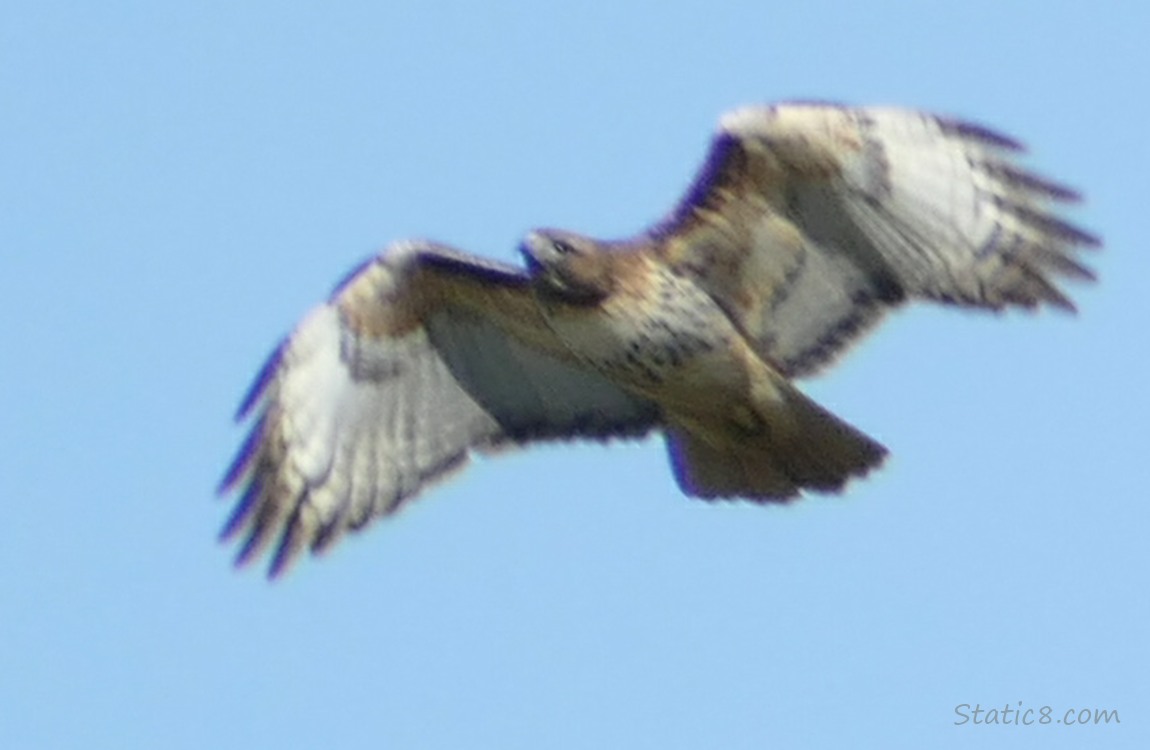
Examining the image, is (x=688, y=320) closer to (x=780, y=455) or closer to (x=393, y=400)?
Result: (x=780, y=455)

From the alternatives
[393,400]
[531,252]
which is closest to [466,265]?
[531,252]

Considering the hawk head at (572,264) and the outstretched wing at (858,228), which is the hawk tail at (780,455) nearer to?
the outstretched wing at (858,228)

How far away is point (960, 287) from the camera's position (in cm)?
819

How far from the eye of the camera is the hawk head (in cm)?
779

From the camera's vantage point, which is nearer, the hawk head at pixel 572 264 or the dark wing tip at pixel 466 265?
the hawk head at pixel 572 264

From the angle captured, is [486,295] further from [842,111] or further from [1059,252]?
[1059,252]

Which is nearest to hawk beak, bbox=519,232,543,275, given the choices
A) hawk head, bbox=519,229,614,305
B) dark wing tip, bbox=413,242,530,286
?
hawk head, bbox=519,229,614,305

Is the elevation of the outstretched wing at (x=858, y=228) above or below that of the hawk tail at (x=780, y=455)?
above

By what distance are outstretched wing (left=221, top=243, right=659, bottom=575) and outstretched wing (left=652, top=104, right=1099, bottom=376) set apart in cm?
76

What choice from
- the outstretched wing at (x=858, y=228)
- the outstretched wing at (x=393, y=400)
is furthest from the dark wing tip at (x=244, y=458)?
the outstretched wing at (x=858, y=228)

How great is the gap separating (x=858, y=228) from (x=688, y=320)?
0.85m

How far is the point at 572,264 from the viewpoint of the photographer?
7801 millimetres

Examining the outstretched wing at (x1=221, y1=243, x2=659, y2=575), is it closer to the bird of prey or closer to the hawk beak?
the bird of prey

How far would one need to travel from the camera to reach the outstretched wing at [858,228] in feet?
26.2
